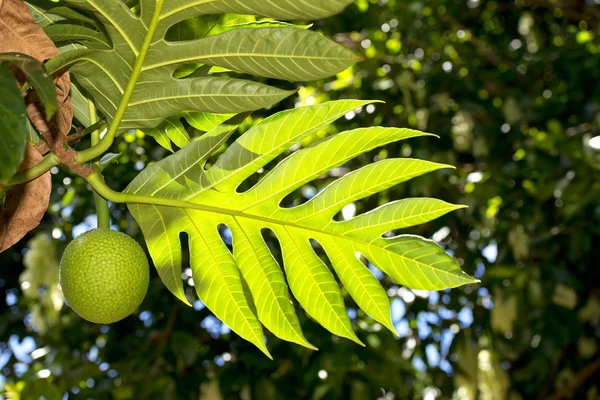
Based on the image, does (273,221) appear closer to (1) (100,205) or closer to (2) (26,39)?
(1) (100,205)

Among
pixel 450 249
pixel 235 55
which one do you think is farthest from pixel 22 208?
pixel 450 249

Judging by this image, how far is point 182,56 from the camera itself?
1.69ft

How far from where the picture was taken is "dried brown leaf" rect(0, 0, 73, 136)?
490mm

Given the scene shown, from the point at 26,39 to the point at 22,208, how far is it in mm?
131

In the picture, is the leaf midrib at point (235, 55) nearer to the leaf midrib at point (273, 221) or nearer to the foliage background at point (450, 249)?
the leaf midrib at point (273, 221)

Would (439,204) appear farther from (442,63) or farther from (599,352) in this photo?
(599,352)

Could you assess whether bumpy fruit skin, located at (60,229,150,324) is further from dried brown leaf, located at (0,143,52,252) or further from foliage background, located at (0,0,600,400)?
foliage background, located at (0,0,600,400)

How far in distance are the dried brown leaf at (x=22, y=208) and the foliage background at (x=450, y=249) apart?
1.28m

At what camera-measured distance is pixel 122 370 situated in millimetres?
2131

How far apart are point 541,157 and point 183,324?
4.03 feet

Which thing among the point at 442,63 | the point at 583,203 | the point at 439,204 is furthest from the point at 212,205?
the point at 442,63

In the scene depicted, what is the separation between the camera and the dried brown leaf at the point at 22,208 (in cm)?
55

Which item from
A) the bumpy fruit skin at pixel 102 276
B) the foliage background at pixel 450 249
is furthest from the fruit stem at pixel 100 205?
the foliage background at pixel 450 249

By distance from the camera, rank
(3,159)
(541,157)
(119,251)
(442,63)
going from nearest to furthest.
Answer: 1. (3,159)
2. (119,251)
3. (541,157)
4. (442,63)
